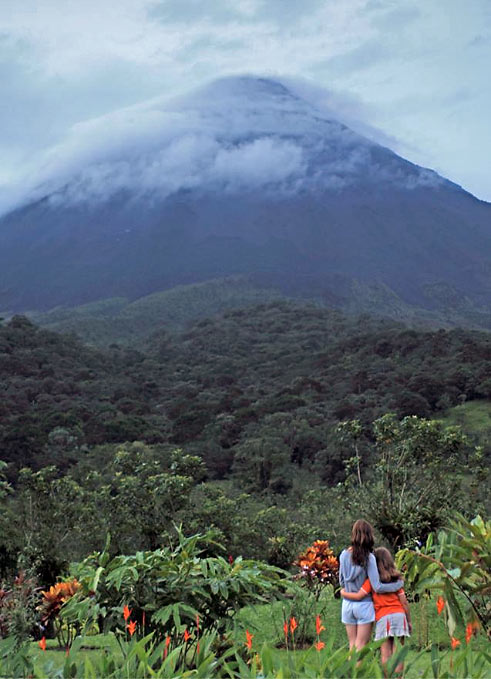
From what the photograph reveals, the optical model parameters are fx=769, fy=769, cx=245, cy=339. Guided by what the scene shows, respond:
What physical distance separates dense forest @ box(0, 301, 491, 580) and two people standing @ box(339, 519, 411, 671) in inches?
152

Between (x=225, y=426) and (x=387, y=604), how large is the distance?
39630 millimetres

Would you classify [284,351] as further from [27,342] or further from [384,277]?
[384,277]

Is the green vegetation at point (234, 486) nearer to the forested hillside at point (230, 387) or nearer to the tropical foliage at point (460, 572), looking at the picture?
the tropical foliage at point (460, 572)

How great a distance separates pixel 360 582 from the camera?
5.59m

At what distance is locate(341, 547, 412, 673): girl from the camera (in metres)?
5.44

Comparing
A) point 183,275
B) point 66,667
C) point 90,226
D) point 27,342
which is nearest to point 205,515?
point 66,667

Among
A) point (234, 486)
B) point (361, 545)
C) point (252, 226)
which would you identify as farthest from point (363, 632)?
point (252, 226)

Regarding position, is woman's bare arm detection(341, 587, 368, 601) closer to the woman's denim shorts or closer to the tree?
the woman's denim shorts

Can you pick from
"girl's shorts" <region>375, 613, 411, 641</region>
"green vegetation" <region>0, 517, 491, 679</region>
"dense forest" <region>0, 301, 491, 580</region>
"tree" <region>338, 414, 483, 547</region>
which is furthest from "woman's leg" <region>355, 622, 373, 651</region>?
"tree" <region>338, 414, 483, 547</region>

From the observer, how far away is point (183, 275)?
12269 cm

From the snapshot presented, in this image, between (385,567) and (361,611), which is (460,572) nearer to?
(385,567)

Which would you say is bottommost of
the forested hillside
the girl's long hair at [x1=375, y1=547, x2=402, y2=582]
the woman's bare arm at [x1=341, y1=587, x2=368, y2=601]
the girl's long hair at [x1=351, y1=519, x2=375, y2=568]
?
the forested hillside

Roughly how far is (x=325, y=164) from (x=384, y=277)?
64922mm

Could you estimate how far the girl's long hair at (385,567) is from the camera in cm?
556
